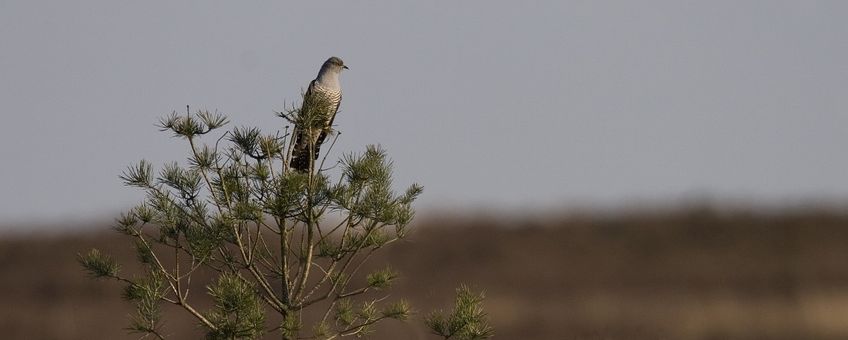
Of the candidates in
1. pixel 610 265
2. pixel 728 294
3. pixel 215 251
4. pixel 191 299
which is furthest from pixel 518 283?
pixel 215 251

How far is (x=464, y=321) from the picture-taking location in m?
5.64

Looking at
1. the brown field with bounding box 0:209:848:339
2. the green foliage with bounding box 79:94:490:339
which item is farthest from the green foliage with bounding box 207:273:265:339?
the brown field with bounding box 0:209:848:339

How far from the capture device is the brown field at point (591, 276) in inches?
533

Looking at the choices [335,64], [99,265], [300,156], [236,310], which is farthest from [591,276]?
[236,310]

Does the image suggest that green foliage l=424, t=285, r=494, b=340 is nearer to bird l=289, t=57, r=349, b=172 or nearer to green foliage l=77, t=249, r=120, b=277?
bird l=289, t=57, r=349, b=172

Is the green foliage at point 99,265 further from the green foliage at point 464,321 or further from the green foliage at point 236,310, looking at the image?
the green foliage at point 464,321

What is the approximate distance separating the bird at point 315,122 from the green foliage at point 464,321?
31.7 inches

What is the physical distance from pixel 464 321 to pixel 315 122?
993 mm

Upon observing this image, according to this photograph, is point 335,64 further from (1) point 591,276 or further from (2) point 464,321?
(1) point 591,276

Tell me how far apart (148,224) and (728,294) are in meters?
9.58

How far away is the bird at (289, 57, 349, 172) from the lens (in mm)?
5660

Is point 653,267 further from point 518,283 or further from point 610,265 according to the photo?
point 518,283

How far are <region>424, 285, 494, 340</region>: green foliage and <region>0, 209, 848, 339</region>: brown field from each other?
20.7 feet

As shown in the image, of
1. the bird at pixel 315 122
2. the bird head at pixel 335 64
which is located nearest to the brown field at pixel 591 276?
the bird head at pixel 335 64
